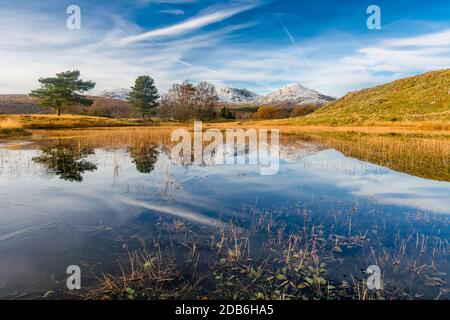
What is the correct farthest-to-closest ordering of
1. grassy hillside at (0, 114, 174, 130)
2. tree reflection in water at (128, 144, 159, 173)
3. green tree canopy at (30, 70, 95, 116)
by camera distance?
green tree canopy at (30, 70, 95, 116) < grassy hillside at (0, 114, 174, 130) < tree reflection in water at (128, 144, 159, 173)

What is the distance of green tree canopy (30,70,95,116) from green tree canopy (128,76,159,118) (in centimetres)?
1463

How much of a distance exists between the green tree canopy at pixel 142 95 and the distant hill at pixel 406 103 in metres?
46.9

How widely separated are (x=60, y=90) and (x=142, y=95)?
22.1 m

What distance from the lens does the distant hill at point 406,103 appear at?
5159 centimetres

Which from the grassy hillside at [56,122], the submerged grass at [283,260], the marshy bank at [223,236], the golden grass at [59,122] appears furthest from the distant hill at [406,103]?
the submerged grass at [283,260]

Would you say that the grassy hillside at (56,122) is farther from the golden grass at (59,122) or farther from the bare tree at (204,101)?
the bare tree at (204,101)

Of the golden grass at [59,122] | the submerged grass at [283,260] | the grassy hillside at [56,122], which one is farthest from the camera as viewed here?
the golden grass at [59,122]

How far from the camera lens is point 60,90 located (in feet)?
222

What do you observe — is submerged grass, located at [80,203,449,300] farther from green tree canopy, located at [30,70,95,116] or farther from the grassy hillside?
green tree canopy, located at [30,70,95,116]

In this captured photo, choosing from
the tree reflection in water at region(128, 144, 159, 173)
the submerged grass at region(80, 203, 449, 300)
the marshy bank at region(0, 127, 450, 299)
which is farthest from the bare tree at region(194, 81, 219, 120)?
the submerged grass at region(80, 203, 449, 300)

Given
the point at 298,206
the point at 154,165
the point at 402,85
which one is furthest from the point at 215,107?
the point at 298,206

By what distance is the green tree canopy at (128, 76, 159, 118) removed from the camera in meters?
83.4

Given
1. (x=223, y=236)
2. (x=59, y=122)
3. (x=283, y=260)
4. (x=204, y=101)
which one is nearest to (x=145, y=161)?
(x=223, y=236)

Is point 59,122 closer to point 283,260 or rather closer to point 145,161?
point 145,161
